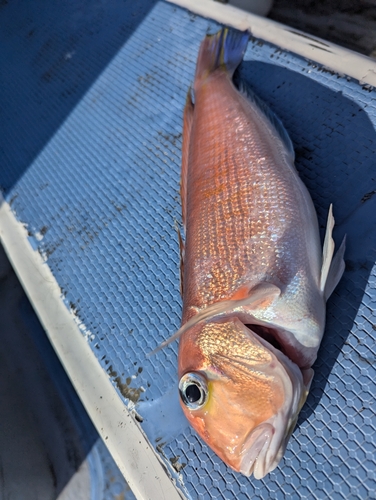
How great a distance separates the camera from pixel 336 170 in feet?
4.64

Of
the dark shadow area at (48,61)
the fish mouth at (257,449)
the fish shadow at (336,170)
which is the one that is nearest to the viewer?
the fish mouth at (257,449)

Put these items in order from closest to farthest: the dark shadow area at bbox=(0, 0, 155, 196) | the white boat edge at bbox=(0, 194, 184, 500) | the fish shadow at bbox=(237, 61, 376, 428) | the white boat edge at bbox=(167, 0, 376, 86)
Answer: the fish shadow at bbox=(237, 61, 376, 428) < the white boat edge at bbox=(0, 194, 184, 500) < the white boat edge at bbox=(167, 0, 376, 86) < the dark shadow area at bbox=(0, 0, 155, 196)

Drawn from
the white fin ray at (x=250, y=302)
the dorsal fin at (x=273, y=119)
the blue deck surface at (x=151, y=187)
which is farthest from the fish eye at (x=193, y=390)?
the dorsal fin at (x=273, y=119)

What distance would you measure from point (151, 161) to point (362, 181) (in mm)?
954

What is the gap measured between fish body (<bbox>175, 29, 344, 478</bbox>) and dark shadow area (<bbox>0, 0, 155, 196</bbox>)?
4.35ft

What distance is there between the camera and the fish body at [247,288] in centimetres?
92

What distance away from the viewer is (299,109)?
62.7 inches

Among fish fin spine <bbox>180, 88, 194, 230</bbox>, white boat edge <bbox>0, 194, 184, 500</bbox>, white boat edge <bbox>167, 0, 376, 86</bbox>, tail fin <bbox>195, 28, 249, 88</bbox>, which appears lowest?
white boat edge <bbox>0, 194, 184, 500</bbox>

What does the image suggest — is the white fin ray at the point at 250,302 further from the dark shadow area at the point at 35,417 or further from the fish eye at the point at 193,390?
the dark shadow area at the point at 35,417

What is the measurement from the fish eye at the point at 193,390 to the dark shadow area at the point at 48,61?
5.70 feet

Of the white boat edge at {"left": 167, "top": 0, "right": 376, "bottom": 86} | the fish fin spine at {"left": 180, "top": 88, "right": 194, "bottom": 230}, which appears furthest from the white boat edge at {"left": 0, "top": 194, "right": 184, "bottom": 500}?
the white boat edge at {"left": 167, "top": 0, "right": 376, "bottom": 86}

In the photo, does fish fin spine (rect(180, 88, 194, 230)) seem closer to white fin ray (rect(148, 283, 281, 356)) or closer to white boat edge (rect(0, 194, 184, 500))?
white fin ray (rect(148, 283, 281, 356))

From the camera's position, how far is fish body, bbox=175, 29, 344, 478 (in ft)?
3.03

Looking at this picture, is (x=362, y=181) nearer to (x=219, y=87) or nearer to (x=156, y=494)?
(x=219, y=87)
